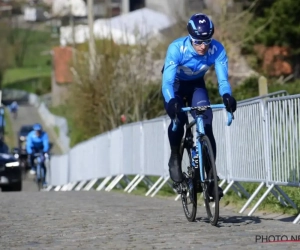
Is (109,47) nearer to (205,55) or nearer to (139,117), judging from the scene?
(139,117)

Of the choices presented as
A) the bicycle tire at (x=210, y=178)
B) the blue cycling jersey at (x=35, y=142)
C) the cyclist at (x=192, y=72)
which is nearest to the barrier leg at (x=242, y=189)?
the cyclist at (x=192, y=72)

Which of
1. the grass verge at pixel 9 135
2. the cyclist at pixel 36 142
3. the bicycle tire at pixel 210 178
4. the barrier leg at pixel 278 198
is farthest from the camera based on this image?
the grass verge at pixel 9 135

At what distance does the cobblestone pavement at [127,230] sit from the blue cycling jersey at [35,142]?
1742 cm

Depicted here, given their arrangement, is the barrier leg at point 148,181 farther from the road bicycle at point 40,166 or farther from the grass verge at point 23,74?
the grass verge at point 23,74

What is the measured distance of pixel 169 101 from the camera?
10219mm

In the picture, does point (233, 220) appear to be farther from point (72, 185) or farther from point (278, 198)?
point (72, 185)

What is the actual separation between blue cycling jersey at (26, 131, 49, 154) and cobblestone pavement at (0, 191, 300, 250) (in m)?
17.4

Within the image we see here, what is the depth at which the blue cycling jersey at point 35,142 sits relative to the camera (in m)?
30.4

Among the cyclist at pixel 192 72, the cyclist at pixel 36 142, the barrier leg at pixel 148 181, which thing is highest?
the cyclist at pixel 192 72

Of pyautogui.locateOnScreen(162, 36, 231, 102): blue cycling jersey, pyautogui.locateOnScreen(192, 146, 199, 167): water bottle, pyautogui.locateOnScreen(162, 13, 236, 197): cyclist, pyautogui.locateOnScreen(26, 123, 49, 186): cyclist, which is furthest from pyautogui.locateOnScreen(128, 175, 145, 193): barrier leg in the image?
pyautogui.locateOnScreen(162, 36, 231, 102): blue cycling jersey

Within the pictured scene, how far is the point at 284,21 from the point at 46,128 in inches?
1216

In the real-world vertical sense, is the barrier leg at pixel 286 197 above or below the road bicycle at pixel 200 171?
below

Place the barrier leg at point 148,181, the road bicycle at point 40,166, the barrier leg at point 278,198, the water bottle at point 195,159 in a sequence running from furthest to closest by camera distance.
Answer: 1. the road bicycle at point 40,166
2. the barrier leg at point 148,181
3. the barrier leg at point 278,198
4. the water bottle at point 195,159

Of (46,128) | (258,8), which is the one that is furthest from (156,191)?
(46,128)
